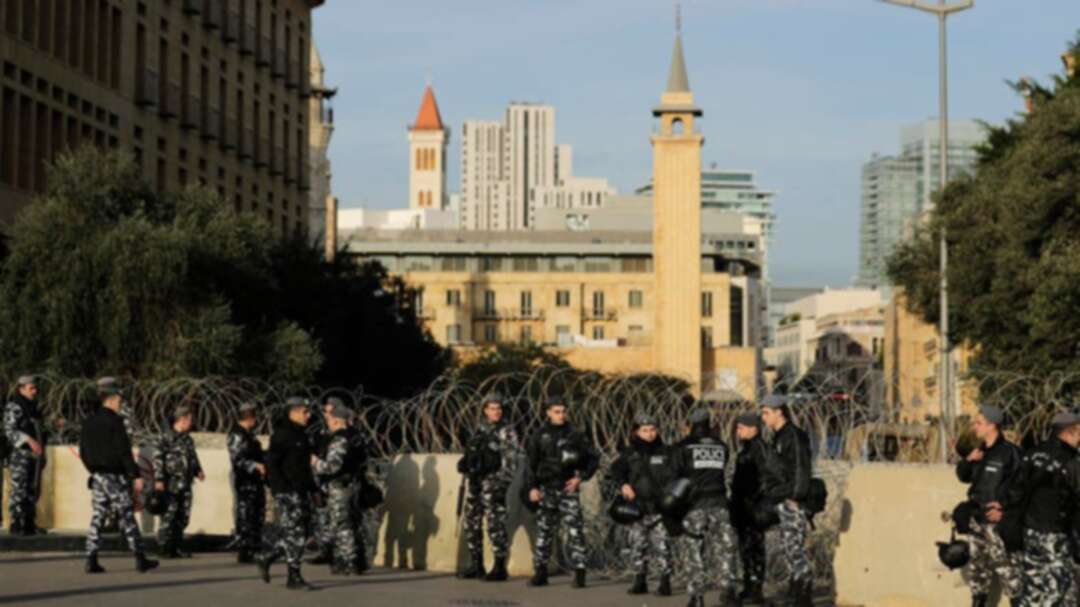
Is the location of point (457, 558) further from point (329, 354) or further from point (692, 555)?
point (329, 354)

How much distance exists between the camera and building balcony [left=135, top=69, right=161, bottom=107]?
58.2m

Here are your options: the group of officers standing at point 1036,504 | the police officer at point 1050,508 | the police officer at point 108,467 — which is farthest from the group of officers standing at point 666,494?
the police officer at point 108,467

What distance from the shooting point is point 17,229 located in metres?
44.3

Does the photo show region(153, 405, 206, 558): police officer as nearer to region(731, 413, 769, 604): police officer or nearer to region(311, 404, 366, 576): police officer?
region(311, 404, 366, 576): police officer

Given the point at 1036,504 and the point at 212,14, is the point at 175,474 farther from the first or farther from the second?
the point at 212,14

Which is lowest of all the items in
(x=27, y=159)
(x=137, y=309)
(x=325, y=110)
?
(x=137, y=309)

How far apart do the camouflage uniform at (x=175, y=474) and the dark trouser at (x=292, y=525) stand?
356cm

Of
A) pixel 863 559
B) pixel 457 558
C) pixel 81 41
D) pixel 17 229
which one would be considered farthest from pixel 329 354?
pixel 863 559

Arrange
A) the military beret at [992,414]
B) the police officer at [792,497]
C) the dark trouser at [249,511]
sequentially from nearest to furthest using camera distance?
the military beret at [992,414], the police officer at [792,497], the dark trouser at [249,511]

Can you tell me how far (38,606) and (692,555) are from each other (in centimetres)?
526

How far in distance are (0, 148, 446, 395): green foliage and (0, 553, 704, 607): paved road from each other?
21.0 m

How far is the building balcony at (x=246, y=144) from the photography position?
68.4 meters

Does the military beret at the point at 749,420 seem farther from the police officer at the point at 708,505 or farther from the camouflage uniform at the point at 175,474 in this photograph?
the camouflage uniform at the point at 175,474

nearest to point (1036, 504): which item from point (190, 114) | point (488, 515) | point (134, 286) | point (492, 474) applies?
point (492, 474)
